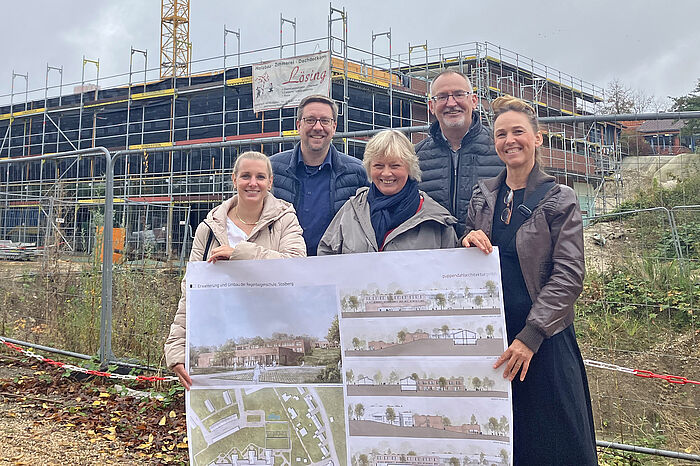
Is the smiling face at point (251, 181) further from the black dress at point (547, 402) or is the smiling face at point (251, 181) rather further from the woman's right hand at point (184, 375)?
the black dress at point (547, 402)

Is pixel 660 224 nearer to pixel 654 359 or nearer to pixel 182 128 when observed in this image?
pixel 654 359

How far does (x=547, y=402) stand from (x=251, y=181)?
181cm

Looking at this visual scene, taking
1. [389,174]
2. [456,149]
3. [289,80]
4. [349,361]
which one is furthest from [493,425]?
[289,80]

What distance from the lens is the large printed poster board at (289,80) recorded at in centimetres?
2289

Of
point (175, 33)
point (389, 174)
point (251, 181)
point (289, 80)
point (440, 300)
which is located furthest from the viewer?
point (175, 33)

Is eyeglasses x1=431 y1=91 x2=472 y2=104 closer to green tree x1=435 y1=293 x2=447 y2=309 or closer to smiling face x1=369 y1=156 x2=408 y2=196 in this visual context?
smiling face x1=369 y1=156 x2=408 y2=196

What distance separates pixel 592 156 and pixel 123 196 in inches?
197

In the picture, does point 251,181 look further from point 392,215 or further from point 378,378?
point 378,378

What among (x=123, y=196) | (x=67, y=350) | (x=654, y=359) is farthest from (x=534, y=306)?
(x=67, y=350)

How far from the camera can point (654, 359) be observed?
607cm

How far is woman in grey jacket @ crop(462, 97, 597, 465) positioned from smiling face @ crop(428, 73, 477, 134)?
612 mm

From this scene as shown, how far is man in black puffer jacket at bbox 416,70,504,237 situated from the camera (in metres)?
3.23

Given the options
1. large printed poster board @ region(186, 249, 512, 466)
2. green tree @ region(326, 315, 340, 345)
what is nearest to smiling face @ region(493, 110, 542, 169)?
large printed poster board @ region(186, 249, 512, 466)

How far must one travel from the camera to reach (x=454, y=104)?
10.6 ft
